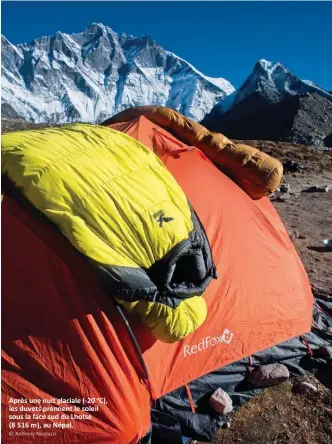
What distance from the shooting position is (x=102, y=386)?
360 centimetres

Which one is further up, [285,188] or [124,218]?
[285,188]

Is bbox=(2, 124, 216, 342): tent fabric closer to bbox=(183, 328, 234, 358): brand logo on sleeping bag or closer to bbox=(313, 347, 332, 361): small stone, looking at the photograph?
bbox=(183, 328, 234, 358): brand logo on sleeping bag

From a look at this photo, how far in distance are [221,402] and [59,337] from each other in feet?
5.79

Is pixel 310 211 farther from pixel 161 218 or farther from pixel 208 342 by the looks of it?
pixel 161 218

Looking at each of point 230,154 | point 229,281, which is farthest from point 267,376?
point 230,154

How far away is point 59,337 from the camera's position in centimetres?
353

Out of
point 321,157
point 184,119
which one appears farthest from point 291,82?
point 184,119

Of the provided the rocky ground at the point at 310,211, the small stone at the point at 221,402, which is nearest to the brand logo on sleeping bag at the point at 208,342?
the small stone at the point at 221,402

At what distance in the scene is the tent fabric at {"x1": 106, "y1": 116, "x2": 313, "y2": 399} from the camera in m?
4.34

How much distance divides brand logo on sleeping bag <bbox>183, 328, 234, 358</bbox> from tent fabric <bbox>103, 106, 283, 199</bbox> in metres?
1.83

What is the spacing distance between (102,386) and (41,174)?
1.74 meters

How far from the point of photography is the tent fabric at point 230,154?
5492 mm


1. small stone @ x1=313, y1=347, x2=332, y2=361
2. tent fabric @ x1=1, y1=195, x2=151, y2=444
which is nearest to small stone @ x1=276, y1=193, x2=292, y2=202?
small stone @ x1=313, y1=347, x2=332, y2=361

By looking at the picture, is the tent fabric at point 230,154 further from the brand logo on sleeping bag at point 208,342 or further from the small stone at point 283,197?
the small stone at point 283,197
